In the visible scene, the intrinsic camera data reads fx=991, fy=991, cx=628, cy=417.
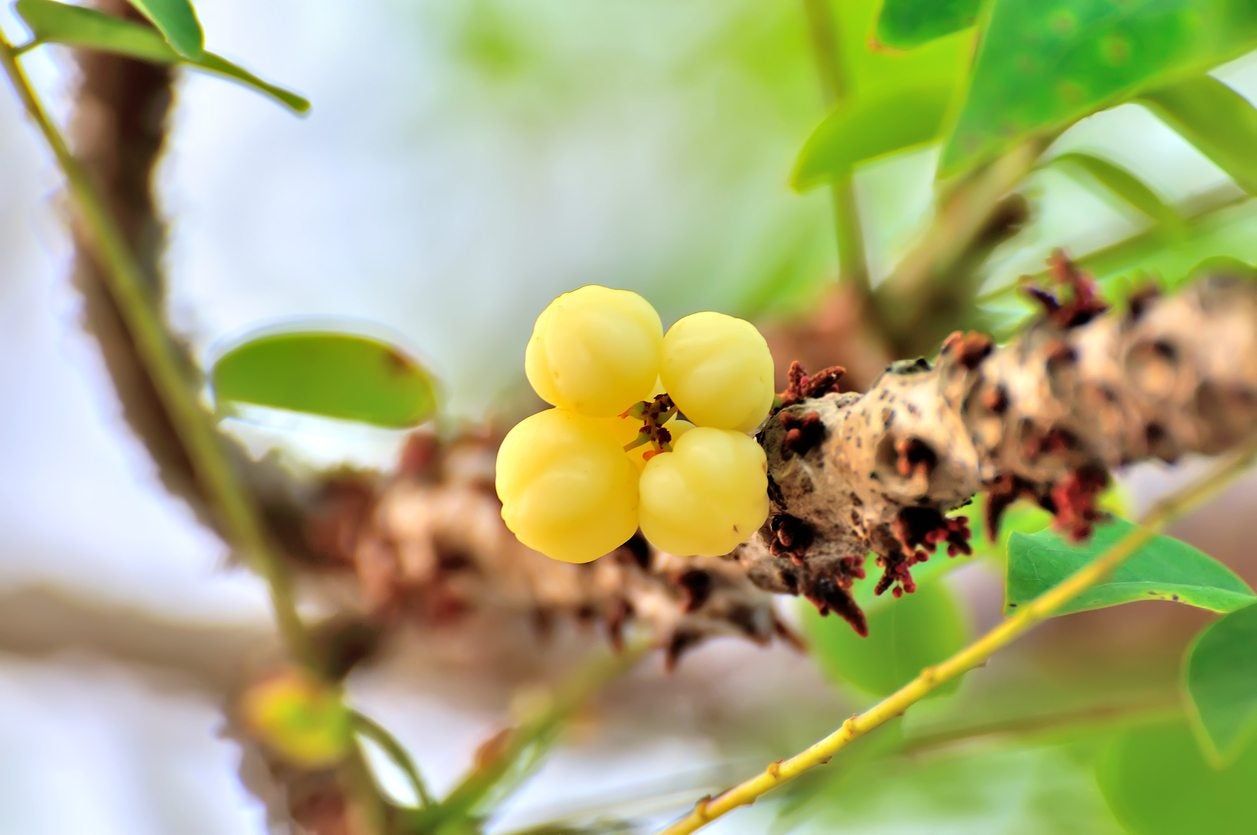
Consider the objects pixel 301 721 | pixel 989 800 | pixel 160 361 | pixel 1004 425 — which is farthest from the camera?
pixel 989 800

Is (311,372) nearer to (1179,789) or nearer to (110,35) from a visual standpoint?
(110,35)

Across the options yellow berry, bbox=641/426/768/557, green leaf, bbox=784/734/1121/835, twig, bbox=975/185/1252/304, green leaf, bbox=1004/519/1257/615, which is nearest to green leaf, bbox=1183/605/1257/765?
green leaf, bbox=1004/519/1257/615

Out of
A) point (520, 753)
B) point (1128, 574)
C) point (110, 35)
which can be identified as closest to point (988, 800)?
point (520, 753)

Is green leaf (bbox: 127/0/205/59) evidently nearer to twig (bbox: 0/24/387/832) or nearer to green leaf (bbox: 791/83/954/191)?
twig (bbox: 0/24/387/832)

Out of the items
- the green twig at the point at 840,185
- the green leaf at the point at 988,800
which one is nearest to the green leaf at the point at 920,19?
the green twig at the point at 840,185

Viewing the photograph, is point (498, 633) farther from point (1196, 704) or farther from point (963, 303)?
point (1196, 704)

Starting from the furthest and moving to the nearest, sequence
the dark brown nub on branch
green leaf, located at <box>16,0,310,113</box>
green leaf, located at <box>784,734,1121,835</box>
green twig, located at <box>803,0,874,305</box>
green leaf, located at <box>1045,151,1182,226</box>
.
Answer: green leaf, located at <box>784,734,1121,835</box> < green twig, located at <box>803,0,874,305</box> < green leaf, located at <box>1045,151,1182,226</box> < green leaf, located at <box>16,0,310,113</box> < the dark brown nub on branch

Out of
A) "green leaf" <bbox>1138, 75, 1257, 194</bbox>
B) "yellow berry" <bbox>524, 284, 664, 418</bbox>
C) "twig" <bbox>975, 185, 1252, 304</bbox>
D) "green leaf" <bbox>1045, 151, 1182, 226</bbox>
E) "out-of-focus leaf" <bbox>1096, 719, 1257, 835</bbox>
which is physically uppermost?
"twig" <bbox>975, 185, 1252, 304</bbox>
